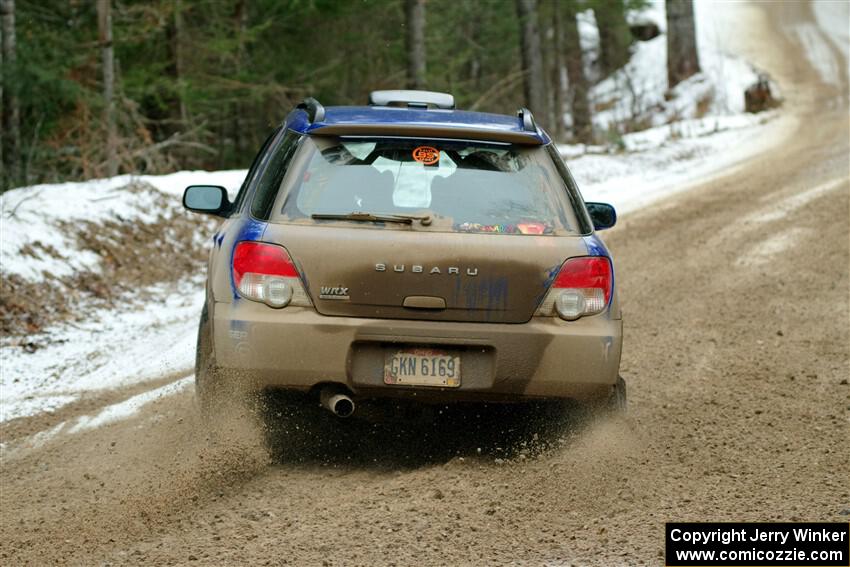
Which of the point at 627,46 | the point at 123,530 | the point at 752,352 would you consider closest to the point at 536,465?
the point at 123,530

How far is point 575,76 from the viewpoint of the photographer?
37.8 metres

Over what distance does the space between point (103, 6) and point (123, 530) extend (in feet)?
41.2

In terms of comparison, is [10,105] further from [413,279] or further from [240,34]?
[413,279]

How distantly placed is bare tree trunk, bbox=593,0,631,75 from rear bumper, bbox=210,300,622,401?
26741 mm

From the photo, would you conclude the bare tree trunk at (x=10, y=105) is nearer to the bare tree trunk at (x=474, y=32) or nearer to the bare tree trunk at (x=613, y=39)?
the bare tree trunk at (x=613, y=39)

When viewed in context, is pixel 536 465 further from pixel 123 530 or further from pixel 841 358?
pixel 841 358

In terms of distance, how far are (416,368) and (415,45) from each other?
15.8 meters

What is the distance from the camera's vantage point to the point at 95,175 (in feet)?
49.0

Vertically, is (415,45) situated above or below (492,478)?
above

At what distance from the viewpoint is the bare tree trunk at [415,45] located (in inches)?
798

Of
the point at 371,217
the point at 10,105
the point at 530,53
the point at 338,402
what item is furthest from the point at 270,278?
the point at 530,53

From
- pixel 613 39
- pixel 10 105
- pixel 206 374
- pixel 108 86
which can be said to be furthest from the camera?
pixel 613 39
